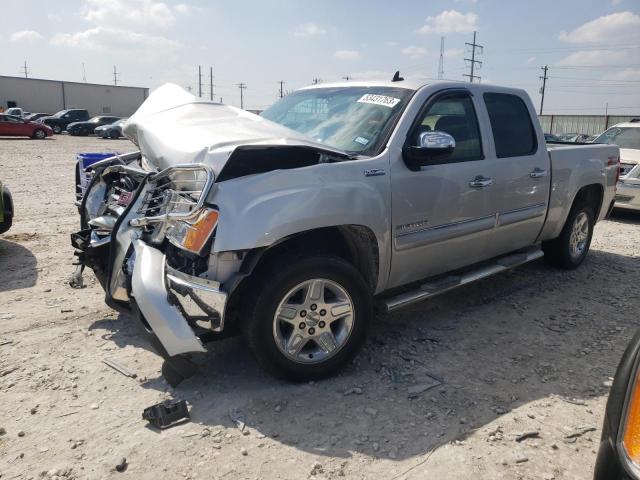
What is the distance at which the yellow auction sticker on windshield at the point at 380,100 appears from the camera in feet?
12.6

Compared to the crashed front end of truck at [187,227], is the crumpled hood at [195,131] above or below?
above

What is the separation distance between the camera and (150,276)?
2926mm

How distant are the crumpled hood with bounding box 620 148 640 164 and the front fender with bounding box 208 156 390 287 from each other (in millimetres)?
7516

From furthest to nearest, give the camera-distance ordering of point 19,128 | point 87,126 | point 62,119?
1. point 62,119
2. point 87,126
3. point 19,128

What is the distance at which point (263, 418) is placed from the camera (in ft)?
9.57

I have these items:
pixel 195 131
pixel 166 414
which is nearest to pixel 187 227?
pixel 195 131

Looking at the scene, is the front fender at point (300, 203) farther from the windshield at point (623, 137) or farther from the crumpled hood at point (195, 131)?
the windshield at point (623, 137)

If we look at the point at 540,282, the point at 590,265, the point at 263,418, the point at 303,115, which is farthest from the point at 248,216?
the point at 590,265

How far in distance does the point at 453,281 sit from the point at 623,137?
8.13 meters

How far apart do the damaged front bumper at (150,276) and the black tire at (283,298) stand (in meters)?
0.23

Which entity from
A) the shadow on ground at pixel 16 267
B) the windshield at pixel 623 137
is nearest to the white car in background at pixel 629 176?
the windshield at pixel 623 137

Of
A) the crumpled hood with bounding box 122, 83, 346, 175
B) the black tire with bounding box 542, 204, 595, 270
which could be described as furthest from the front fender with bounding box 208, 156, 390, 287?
the black tire with bounding box 542, 204, 595, 270

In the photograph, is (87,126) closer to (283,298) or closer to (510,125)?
(510,125)

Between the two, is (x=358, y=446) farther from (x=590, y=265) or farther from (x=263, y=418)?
(x=590, y=265)
